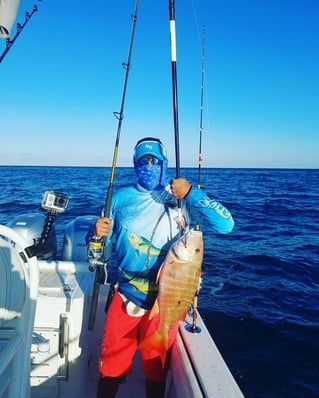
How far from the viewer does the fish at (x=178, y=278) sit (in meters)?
2.21

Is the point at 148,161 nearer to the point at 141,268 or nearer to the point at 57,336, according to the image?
the point at 141,268

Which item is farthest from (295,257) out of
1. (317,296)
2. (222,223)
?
(222,223)

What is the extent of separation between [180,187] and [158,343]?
1202 mm

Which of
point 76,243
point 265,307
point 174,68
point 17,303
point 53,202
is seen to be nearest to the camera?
point 17,303

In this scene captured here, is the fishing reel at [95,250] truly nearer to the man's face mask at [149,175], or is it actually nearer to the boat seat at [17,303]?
the man's face mask at [149,175]

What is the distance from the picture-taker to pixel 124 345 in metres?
2.56

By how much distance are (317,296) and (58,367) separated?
553 cm

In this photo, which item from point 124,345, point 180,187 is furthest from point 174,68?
point 124,345

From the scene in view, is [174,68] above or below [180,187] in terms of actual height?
above

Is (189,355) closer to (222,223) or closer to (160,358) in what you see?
(160,358)

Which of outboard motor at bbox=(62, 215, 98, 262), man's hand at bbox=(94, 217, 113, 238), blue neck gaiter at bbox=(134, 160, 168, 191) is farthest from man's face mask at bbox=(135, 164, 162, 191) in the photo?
outboard motor at bbox=(62, 215, 98, 262)

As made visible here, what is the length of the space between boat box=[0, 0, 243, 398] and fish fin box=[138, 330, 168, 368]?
185mm

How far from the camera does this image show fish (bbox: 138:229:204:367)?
2213 millimetres

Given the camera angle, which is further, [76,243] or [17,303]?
[76,243]
